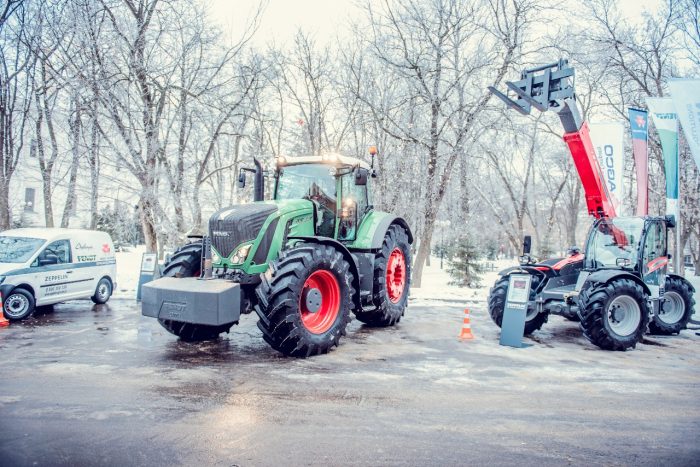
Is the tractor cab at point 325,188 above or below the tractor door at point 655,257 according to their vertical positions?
above

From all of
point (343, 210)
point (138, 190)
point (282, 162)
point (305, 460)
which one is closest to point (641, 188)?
point (343, 210)

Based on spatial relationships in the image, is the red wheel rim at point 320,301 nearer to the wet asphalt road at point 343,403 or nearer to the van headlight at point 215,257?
the wet asphalt road at point 343,403

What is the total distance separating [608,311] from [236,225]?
219 inches

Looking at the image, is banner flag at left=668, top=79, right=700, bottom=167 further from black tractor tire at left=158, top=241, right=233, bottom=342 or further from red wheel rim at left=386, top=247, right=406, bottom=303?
black tractor tire at left=158, top=241, right=233, bottom=342

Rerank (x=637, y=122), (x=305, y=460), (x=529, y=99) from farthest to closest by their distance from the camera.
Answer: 1. (x=637, y=122)
2. (x=529, y=99)
3. (x=305, y=460)

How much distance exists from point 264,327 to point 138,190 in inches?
383

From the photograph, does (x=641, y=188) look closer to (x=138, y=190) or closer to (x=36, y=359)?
(x=36, y=359)

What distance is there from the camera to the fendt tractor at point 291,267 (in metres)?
5.81

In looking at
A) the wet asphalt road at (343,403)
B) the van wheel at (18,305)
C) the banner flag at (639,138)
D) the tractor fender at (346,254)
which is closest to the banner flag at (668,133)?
the banner flag at (639,138)

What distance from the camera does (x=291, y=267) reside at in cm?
592

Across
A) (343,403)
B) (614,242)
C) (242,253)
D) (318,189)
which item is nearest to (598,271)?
(614,242)

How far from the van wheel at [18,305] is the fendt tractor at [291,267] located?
390 cm

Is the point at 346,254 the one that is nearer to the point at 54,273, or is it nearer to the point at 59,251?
the point at 54,273

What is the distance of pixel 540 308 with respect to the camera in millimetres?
7785
